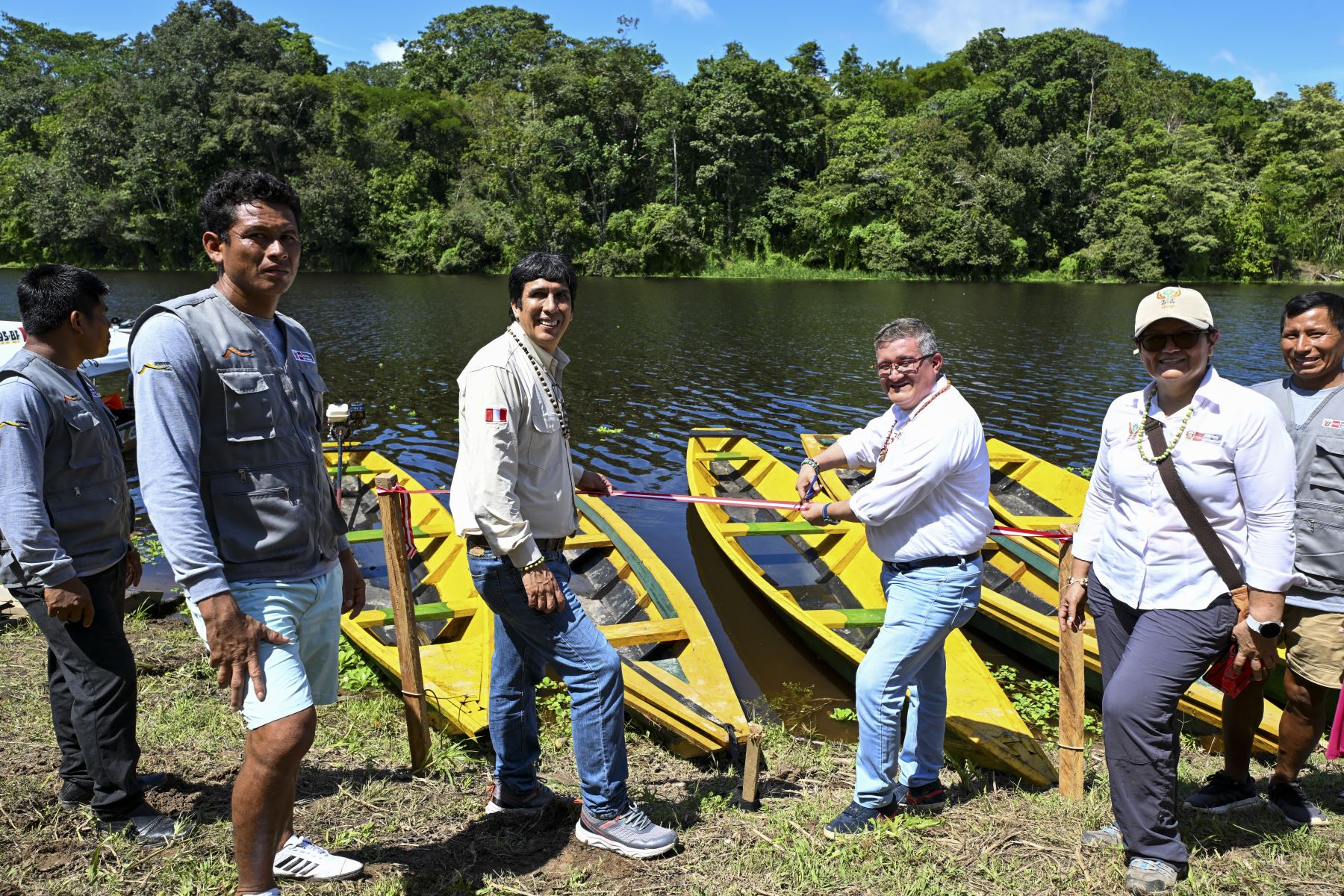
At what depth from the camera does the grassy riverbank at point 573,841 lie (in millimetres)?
3051

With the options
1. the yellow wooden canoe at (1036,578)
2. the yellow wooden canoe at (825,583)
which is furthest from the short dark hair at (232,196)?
the yellow wooden canoe at (1036,578)

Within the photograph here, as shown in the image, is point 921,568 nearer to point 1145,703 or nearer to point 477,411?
point 1145,703

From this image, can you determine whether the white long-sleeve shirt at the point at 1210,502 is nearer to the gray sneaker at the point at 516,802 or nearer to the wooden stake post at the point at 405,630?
A: the gray sneaker at the point at 516,802

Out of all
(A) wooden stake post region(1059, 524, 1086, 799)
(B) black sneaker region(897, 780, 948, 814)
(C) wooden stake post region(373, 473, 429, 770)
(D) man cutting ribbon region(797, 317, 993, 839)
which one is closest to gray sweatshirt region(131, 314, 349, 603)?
(C) wooden stake post region(373, 473, 429, 770)

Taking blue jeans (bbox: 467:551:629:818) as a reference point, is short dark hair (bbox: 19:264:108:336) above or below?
above

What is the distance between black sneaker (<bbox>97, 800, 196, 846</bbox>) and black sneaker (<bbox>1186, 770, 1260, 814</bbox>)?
4151 mm

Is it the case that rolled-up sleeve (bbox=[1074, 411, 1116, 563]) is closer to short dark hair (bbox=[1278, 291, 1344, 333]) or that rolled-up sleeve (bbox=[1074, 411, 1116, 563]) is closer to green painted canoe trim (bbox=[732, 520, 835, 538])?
short dark hair (bbox=[1278, 291, 1344, 333])

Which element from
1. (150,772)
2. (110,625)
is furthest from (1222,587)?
(150,772)

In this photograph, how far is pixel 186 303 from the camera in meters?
2.40

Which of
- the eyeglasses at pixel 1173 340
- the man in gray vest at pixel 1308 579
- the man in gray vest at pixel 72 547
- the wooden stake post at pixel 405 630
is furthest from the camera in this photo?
the wooden stake post at pixel 405 630

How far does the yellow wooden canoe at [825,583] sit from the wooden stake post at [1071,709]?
0.93 feet

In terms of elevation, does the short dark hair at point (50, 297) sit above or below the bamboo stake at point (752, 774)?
above

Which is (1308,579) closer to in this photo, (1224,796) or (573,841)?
(1224,796)

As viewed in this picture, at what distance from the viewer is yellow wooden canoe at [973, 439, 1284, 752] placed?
5203mm
